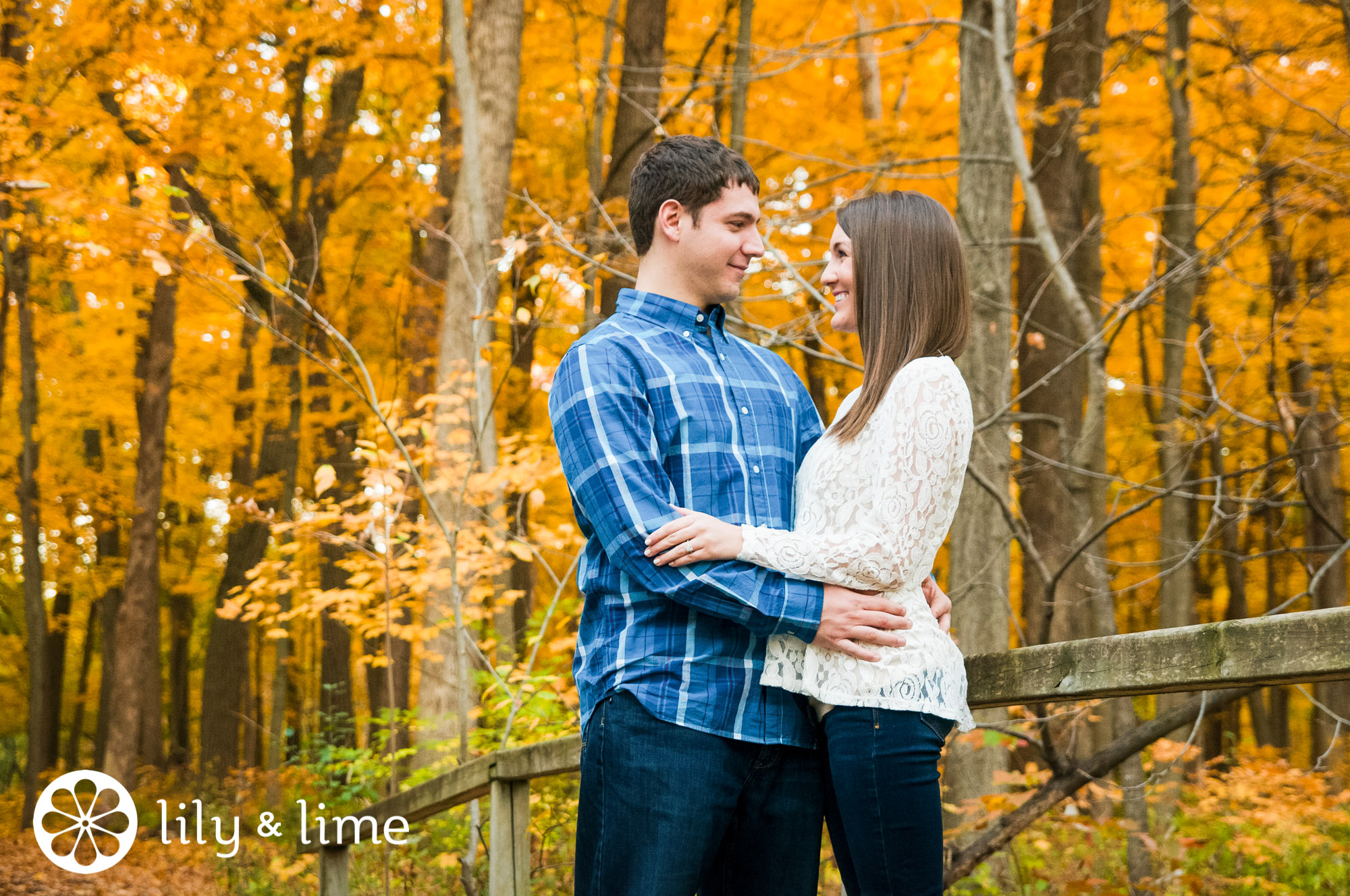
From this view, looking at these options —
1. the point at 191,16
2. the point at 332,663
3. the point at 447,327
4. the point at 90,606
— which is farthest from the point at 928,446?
the point at 90,606

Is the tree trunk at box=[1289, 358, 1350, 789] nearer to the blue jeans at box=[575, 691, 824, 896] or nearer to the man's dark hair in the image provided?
the man's dark hair

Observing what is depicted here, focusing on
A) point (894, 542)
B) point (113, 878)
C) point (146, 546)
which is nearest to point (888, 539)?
point (894, 542)

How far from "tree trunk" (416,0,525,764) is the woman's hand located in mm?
4291

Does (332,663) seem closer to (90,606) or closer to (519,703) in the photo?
(519,703)

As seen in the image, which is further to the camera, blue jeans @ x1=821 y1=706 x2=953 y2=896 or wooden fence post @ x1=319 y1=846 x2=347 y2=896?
wooden fence post @ x1=319 y1=846 x2=347 y2=896

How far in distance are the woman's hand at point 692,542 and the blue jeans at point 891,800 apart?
307mm

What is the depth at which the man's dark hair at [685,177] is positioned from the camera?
200cm

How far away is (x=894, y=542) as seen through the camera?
1.68m

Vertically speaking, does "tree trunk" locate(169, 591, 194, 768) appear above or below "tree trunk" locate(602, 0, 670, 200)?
below

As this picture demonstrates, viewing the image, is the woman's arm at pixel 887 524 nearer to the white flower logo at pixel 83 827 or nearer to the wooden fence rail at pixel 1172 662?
the wooden fence rail at pixel 1172 662

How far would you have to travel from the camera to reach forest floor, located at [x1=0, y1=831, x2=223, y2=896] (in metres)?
8.72

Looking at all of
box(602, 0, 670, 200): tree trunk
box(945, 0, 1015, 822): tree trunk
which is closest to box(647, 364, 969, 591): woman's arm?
box(945, 0, 1015, 822): tree trunk

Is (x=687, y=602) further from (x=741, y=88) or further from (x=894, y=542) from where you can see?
(x=741, y=88)

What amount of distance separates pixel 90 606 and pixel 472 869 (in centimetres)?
1961
